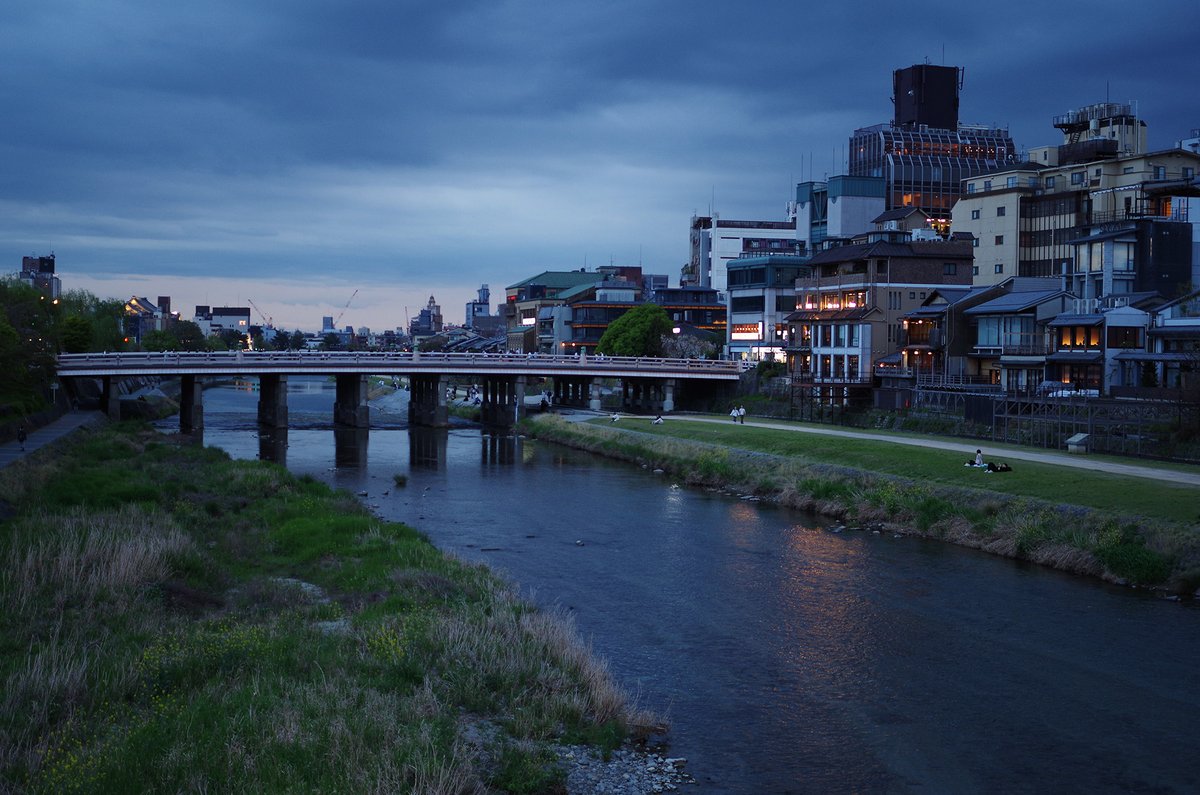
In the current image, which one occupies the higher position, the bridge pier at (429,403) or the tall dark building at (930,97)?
the tall dark building at (930,97)

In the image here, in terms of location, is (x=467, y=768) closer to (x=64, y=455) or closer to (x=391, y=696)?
(x=391, y=696)

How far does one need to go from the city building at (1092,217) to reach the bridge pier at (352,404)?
2087 inches

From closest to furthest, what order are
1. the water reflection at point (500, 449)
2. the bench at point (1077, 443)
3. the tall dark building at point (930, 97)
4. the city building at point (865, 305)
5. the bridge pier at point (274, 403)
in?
the bench at point (1077, 443), the water reflection at point (500, 449), the city building at point (865, 305), the bridge pier at point (274, 403), the tall dark building at point (930, 97)

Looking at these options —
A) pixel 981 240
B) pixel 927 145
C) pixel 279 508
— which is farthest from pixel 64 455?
pixel 927 145

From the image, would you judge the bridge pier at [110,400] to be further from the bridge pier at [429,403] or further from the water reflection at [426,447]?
the bridge pier at [429,403]

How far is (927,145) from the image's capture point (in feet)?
445

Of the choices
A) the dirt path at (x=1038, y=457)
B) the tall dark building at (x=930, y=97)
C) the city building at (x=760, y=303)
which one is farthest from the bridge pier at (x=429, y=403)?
the tall dark building at (x=930, y=97)

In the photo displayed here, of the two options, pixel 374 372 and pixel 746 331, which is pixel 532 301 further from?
pixel 374 372

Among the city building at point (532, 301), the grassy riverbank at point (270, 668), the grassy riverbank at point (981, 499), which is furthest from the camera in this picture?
the city building at point (532, 301)

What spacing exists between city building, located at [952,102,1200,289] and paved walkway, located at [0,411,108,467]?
61.4 metres

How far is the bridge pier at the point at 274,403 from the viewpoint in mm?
80625

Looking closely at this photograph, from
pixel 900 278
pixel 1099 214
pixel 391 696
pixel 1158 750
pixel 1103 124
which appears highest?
pixel 1103 124

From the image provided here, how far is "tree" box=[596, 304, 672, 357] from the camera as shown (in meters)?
111

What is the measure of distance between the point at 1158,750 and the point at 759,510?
26292mm
